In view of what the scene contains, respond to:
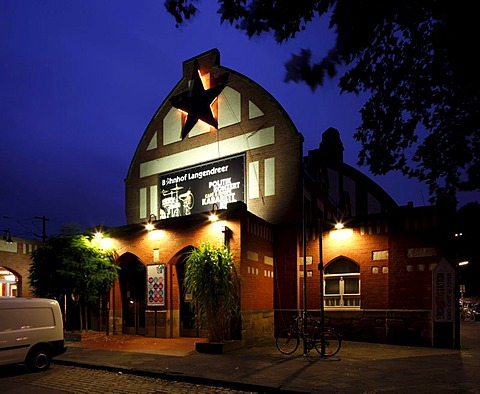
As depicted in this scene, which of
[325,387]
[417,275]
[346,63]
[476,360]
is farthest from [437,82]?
[417,275]

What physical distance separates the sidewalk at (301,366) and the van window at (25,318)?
1650mm

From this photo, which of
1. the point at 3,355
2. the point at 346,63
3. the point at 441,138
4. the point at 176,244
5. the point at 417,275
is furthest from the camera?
the point at 176,244

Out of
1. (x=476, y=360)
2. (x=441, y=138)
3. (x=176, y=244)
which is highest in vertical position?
(x=441, y=138)

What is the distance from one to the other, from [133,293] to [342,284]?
8687 millimetres

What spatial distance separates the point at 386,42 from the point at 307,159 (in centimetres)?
1080

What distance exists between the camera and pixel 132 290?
19422 millimetres

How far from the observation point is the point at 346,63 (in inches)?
284

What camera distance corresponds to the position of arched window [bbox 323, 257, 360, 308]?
16.8m

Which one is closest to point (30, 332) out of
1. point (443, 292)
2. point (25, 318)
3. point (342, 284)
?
point (25, 318)

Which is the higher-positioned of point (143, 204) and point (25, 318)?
point (143, 204)

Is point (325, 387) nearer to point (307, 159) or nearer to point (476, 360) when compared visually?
point (476, 360)

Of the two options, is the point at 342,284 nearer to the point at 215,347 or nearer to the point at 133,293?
the point at 215,347

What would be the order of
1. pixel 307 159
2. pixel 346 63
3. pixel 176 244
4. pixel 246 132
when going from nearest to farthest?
1. pixel 346 63
2. pixel 176 244
3. pixel 307 159
4. pixel 246 132

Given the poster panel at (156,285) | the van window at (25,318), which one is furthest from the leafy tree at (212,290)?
the van window at (25,318)
